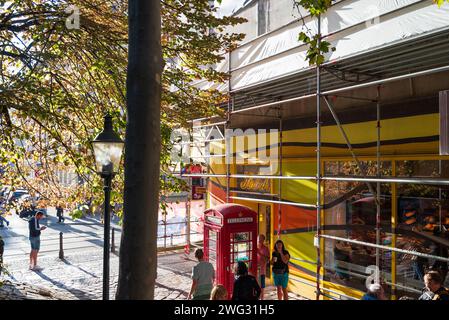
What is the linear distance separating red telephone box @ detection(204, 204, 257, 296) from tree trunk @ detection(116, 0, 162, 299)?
5.67 m

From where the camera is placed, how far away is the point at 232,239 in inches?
371

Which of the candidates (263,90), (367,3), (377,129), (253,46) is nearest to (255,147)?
(263,90)

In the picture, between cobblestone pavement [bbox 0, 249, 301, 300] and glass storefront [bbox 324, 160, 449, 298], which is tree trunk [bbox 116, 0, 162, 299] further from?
glass storefront [bbox 324, 160, 449, 298]

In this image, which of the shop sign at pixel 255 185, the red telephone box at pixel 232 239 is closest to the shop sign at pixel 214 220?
the red telephone box at pixel 232 239

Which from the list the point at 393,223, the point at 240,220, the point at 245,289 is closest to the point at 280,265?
the point at 240,220

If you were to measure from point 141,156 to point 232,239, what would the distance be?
609 centimetres

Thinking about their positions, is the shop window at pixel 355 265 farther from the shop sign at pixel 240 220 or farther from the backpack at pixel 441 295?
the backpack at pixel 441 295

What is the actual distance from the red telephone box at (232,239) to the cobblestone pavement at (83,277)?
123 centimetres

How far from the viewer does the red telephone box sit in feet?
30.6

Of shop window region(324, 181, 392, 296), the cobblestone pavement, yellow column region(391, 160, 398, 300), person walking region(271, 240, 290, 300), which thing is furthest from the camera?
the cobblestone pavement

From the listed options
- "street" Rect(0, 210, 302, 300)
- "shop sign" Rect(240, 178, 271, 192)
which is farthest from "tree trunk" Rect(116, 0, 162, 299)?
"shop sign" Rect(240, 178, 271, 192)

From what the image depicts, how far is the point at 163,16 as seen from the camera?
835cm

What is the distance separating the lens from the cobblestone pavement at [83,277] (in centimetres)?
994

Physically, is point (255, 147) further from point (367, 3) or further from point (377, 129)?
point (367, 3)
